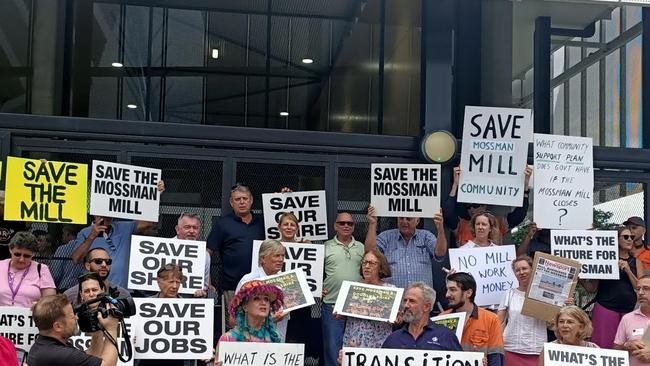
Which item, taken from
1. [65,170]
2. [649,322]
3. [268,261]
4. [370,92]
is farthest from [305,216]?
[370,92]

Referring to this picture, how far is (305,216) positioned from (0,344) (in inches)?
225

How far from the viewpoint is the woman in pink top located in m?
10.1

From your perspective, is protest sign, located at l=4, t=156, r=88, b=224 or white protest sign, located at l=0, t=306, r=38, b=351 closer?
white protest sign, located at l=0, t=306, r=38, b=351

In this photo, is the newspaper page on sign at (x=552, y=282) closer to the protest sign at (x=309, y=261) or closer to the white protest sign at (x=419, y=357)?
the white protest sign at (x=419, y=357)

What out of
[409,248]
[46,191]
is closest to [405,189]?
[409,248]

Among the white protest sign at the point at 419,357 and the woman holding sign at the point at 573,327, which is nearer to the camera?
the white protest sign at the point at 419,357

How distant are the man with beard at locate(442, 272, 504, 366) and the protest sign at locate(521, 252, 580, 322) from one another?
697 mm

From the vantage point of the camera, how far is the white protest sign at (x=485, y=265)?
10906 millimetres

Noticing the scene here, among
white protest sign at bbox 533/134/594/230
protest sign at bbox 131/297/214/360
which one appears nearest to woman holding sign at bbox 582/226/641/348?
white protest sign at bbox 533/134/594/230

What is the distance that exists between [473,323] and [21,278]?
4120 mm

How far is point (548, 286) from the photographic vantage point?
33.6 feet

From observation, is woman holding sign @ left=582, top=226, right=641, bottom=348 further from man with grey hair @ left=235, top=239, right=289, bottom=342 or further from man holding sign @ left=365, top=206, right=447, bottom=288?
man with grey hair @ left=235, top=239, right=289, bottom=342

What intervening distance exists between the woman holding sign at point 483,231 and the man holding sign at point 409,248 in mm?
303

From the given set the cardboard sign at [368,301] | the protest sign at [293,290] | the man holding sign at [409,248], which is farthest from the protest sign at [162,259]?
the man holding sign at [409,248]
